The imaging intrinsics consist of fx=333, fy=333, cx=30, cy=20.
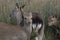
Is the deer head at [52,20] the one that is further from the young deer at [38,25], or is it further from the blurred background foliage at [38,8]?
the young deer at [38,25]

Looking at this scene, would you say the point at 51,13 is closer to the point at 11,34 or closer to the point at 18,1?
the point at 18,1

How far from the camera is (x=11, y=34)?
9.59 metres

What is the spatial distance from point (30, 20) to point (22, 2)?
9.94 ft

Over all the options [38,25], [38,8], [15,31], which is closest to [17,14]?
[38,25]

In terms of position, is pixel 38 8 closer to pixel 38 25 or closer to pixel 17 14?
pixel 17 14

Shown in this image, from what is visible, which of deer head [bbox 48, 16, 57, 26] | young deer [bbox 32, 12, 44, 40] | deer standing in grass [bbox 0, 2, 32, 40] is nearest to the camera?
deer standing in grass [bbox 0, 2, 32, 40]

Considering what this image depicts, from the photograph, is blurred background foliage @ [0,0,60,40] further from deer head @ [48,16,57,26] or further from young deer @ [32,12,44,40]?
young deer @ [32,12,44,40]

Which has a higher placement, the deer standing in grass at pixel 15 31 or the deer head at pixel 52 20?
the deer standing in grass at pixel 15 31

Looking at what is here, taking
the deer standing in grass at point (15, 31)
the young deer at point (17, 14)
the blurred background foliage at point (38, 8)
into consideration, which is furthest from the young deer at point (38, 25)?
the blurred background foliage at point (38, 8)

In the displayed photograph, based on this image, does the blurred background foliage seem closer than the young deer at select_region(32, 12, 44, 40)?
No

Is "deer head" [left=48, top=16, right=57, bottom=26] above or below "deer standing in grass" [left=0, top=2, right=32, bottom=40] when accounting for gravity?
below

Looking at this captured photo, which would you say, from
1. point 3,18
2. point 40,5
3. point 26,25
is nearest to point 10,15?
point 3,18

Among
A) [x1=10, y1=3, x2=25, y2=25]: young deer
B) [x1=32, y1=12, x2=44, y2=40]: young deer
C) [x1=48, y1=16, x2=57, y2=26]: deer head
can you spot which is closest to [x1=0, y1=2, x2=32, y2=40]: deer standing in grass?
[x1=32, y1=12, x2=44, y2=40]: young deer

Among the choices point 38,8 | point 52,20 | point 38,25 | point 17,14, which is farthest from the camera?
point 38,8
